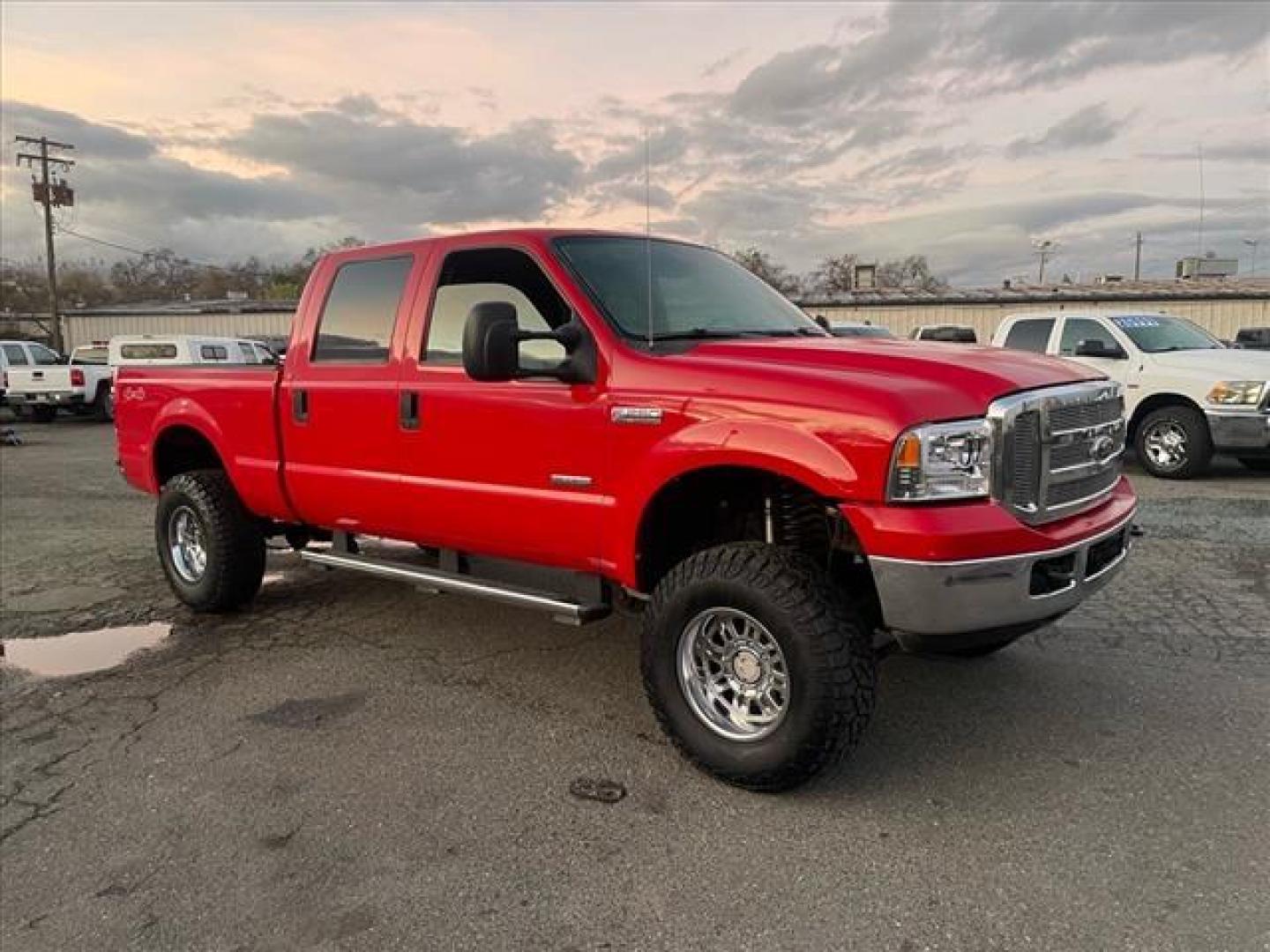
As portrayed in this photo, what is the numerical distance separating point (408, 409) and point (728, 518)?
1.60 metres

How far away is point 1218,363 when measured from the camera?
9.66 meters

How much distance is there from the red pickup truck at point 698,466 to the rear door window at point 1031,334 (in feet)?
24.3

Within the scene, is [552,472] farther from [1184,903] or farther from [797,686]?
[1184,903]

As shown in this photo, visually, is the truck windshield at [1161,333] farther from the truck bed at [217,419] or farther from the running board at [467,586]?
the truck bed at [217,419]

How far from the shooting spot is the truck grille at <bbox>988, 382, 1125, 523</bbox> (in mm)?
3131

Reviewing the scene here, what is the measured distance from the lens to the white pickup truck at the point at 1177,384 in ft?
30.9

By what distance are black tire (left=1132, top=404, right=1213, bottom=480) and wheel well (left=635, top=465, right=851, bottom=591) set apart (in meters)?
7.74

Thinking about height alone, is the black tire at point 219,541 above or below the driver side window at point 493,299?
below

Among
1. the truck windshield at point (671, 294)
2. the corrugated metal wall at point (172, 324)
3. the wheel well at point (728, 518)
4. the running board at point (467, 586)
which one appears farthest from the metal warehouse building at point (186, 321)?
the wheel well at point (728, 518)

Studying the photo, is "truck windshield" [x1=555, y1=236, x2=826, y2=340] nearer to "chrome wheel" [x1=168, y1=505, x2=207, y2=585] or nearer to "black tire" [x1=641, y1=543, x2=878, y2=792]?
"black tire" [x1=641, y1=543, x2=878, y2=792]

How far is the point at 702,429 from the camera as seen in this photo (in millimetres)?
→ 3408

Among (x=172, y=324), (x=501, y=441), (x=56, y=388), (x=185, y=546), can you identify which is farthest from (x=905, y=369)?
(x=172, y=324)

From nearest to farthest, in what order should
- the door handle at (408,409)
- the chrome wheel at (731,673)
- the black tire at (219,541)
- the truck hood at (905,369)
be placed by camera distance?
the truck hood at (905,369) < the chrome wheel at (731,673) < the door handle at (408,409) < the black tire at (219,541)

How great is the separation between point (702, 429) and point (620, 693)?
60.6 inches
